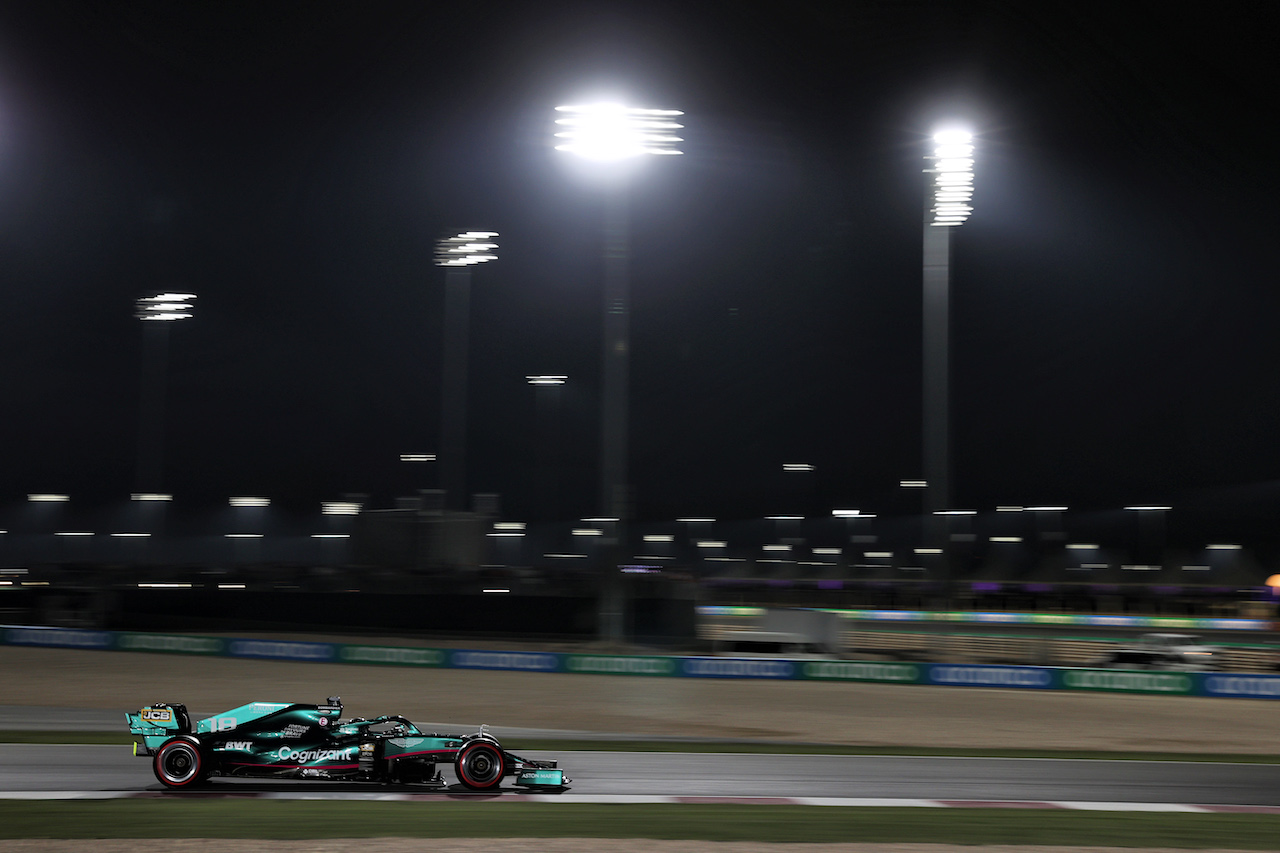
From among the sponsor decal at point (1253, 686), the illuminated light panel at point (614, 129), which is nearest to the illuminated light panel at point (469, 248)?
the illuminated light panel at point (614, 129)

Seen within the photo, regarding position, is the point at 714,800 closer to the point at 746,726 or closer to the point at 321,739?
the point at 321,739

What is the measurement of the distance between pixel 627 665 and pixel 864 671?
6124 millimetres

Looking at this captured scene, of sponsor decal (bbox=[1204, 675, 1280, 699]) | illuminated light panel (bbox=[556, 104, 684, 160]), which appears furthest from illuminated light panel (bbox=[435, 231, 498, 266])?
sponsor decal (bbox=[1204, 675, 1280, 699])

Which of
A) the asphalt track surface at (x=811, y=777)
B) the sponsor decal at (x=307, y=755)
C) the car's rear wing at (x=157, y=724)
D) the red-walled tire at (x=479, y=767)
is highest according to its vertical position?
the car's rear wing at (x=157, y=724)

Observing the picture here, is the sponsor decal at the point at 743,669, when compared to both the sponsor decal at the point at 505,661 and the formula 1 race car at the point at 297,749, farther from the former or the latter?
the formula 1 race car at the point at 297,749

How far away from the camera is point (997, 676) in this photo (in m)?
27.6

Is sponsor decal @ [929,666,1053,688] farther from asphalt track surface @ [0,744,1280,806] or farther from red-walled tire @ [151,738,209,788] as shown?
red-walled tire @ [151,738,209,788]

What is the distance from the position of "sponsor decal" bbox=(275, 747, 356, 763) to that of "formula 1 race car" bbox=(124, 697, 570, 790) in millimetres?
11

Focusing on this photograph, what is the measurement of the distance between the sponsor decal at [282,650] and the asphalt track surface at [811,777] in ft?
48.9

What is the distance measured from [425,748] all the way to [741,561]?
437ft

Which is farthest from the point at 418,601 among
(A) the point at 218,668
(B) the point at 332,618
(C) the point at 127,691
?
(C) the point at 127,691

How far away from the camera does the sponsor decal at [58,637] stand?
3409 centimetres

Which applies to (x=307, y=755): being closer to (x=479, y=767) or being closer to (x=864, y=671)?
(x=479, y=767)

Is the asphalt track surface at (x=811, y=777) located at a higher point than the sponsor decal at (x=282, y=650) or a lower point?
higher
